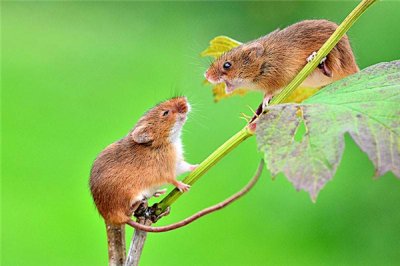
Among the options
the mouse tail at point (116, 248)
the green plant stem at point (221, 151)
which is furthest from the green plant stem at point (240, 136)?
the mouse tail at point (116, 248)

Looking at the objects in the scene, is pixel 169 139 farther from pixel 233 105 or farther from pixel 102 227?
pixel 233 105

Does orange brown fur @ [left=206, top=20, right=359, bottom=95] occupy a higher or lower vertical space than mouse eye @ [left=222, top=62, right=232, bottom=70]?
lower

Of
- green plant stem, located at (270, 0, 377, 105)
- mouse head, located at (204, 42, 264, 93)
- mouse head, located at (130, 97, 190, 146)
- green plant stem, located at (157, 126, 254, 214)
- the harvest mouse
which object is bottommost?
green plant stem, located at (157, 126, 254, 214)

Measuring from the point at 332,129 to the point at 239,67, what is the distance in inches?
37.7

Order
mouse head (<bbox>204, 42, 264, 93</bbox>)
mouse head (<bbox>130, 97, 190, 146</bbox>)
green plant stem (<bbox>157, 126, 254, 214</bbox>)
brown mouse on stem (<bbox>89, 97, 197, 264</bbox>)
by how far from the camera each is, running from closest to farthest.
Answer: green plant stem (<bbox>157, 126, 254, 214</bbox>)
brown mouse on stem (<bbox>89, 97, 197, 264</bbox>)
mouse head (<bbox>130, 97, 190, 146</bbox>)
mouse head (<bbox>204, 42, 264, 93</bbox>)

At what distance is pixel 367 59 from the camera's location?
4.74m

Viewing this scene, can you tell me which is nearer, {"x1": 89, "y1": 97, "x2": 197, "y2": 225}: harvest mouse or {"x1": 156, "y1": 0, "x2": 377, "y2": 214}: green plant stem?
{"x1": 156, "y1": 0, "x2": 377, "y2": 214}: green plant stem

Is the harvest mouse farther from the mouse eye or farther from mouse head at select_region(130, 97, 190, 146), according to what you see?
the mouse eye

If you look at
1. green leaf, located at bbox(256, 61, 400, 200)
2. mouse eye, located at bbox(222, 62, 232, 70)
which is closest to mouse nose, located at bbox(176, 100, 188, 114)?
mouse eye, located at bbox(222, 62, 232, 70)

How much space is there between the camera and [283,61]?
1871 millimetres

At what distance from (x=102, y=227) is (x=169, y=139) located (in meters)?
3.25

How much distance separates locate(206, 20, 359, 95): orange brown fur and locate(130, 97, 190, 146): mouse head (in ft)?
0.50

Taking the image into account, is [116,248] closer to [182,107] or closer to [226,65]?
[182,107]

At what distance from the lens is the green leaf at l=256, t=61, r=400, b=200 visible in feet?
3.53
